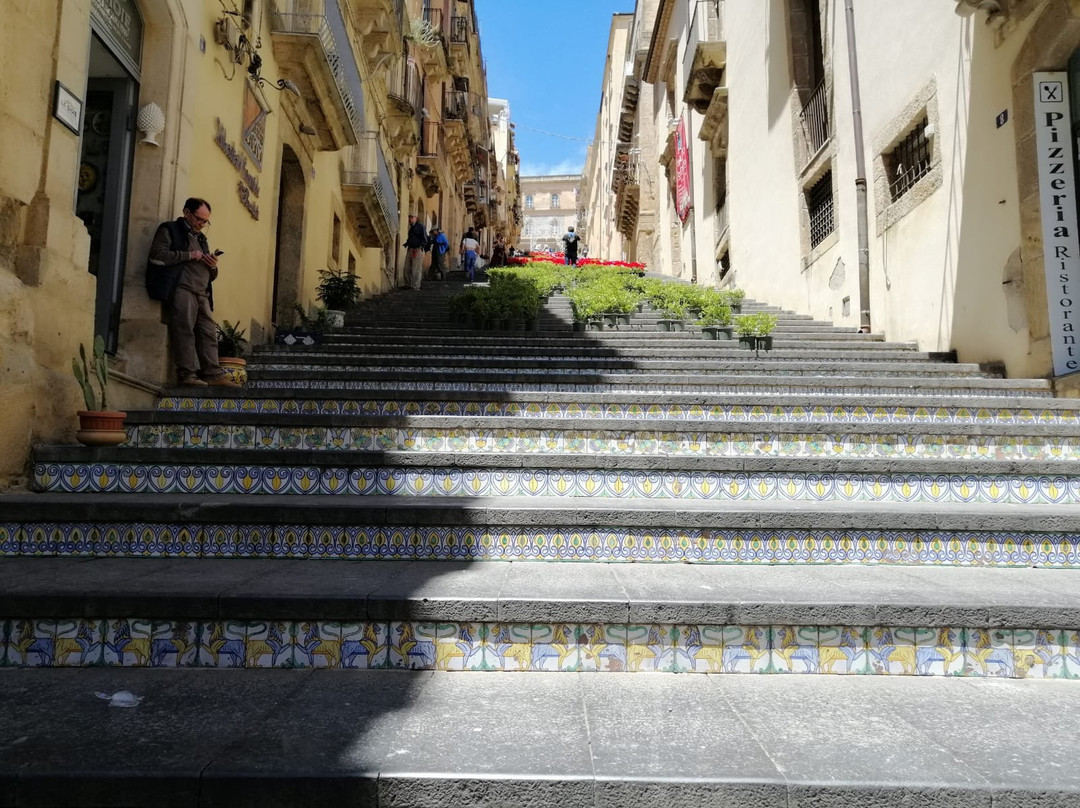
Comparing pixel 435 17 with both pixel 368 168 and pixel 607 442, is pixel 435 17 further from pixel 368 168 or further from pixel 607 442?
pixel 607 442

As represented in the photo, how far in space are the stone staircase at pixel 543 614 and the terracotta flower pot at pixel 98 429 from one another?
0.18 m

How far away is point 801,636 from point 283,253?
31.5 ft

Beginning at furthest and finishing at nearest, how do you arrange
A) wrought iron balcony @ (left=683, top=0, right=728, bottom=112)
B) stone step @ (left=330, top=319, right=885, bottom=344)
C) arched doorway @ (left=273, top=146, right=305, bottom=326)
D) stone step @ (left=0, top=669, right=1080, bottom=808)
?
wrought iron balcony @ (left=683, top=0, right=728, bottom=112) → arched doorway @ (left=273, top=146, right=305, bottom=326) → stone step @ (left=330, top=319, right=885, bottom=344) → stone step @ (left=0, top=669, right=1080, bottom=808)

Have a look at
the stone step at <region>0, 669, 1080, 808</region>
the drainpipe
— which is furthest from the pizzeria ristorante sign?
the drainpipe

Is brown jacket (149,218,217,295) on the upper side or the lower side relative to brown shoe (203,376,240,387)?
upper

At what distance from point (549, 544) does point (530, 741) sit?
4.74ft

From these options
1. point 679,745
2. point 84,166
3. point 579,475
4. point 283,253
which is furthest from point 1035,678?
point 283,253

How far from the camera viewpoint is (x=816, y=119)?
1220cm

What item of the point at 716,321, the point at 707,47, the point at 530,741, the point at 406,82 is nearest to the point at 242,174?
the point at 716,321

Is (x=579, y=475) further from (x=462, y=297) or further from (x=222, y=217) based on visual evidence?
(x=462, y=297)

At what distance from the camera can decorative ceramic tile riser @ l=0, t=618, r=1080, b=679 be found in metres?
2.56

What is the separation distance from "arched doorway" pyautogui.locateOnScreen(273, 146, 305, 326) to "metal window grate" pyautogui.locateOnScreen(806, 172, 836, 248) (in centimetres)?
813

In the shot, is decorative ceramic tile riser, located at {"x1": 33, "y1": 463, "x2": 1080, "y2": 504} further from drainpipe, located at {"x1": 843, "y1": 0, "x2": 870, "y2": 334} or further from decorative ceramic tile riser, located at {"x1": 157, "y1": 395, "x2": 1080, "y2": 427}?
drainpipe, located at {"x1": 843, "y1": 0, "x2": 870, "y2": 334}

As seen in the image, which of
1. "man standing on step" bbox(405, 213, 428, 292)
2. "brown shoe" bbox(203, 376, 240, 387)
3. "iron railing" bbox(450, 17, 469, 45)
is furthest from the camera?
"iron railing" bbox(450, 17, 469, 45)
